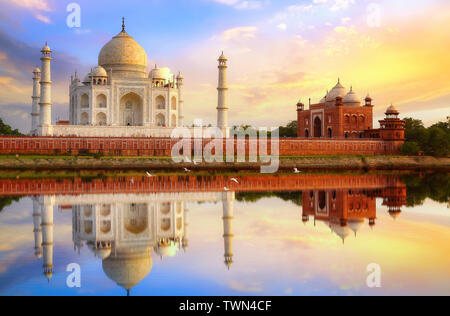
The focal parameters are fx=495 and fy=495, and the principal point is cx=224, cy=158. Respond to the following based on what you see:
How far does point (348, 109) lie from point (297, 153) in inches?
342

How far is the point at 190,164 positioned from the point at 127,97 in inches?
432

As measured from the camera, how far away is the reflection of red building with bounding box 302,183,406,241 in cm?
1078

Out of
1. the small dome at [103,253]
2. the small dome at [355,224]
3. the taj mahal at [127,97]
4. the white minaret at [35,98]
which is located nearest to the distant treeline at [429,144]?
the taj mahal at [127,97]

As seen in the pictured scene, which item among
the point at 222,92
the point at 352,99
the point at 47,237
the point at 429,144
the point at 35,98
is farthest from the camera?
the point at 352,99

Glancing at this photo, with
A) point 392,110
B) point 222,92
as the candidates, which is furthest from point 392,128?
point 222,92

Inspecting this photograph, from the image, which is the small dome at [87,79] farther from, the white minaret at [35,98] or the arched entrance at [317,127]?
the arched entrance at [317,127]

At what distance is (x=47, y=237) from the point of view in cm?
904

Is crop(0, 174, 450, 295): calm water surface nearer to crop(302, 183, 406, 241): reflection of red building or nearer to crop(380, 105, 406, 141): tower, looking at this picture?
crop(302, 183, 406, 241): reflection of red building

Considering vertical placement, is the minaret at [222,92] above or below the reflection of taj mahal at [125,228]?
above

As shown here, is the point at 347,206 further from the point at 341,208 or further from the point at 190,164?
the point at 190,164

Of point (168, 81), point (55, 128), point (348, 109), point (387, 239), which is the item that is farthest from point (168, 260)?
point (348, 109)

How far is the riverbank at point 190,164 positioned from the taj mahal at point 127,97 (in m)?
4.93

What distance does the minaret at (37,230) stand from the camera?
26.0 ft
